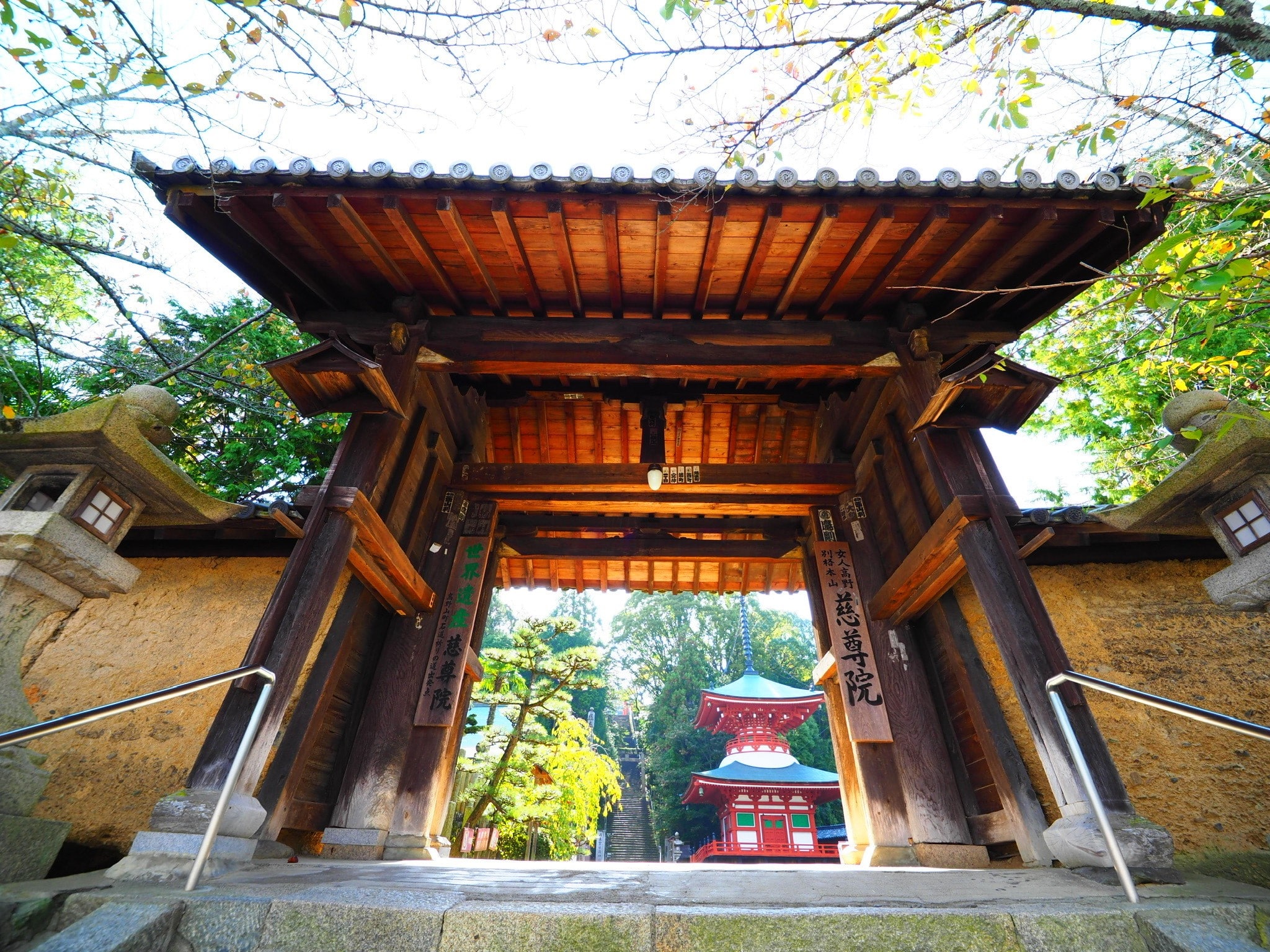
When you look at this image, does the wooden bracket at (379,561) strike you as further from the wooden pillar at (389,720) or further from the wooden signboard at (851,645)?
the wooden signboard at (851,645)

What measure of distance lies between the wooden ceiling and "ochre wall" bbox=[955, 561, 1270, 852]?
99.6 inches

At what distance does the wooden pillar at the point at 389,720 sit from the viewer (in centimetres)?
555

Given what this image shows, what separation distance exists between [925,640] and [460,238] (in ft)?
19.5

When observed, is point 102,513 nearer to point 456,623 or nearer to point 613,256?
point 456,623

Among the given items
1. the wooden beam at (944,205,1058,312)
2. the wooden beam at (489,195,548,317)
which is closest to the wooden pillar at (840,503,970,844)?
the wooden beam at (944,205,1058,312)

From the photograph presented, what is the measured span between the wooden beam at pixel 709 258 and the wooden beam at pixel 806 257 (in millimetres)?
666

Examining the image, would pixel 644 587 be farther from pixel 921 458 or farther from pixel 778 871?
pixel 778 871

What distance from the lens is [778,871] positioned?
3.99 m

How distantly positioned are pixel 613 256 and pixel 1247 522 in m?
4.75

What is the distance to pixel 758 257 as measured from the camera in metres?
5.21

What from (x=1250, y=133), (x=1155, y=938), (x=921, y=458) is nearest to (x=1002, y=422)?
(x=921, y=458)

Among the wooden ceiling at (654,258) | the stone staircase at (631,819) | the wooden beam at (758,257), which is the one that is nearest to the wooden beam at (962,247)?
the wooden ceiling at (654,258)

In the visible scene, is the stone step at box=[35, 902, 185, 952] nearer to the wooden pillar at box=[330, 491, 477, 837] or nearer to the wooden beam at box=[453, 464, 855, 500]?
the wooden pillar at box=[330, 491, 477, 837]

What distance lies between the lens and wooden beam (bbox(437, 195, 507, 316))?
4.72m
